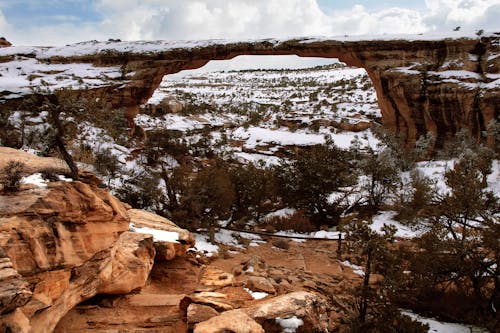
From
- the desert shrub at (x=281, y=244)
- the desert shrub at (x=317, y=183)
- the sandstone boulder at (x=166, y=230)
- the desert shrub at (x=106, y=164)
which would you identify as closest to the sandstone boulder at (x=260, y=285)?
the sandstone boulder at (x=166, y=230)

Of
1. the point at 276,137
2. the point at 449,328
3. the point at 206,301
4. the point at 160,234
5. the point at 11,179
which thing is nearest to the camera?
the point at 11,179

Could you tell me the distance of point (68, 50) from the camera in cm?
1633

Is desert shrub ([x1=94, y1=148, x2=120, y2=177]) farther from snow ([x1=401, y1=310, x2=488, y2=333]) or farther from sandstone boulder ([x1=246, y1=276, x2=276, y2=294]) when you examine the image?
snow ([x1=401, y1=310, x2=488, y2=333])

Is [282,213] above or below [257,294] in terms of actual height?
below

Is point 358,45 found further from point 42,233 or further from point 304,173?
point 42,233

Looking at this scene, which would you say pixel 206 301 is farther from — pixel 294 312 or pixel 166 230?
pixel 166 230

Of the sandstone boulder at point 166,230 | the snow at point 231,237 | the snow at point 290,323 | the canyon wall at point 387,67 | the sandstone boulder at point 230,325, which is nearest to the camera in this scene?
the sandstone boulder at point 230,325

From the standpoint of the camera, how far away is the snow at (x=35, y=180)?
12.7ft

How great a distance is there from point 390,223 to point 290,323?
774 centimetres

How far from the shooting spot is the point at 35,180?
3.98m

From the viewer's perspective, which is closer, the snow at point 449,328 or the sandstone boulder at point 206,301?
the sandstone boulder at point 206,301

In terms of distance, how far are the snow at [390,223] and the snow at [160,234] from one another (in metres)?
6.10

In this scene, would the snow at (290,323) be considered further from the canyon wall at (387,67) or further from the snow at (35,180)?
the canyon wall at (387,67)

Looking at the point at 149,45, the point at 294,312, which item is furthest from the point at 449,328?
the point at 149,45
